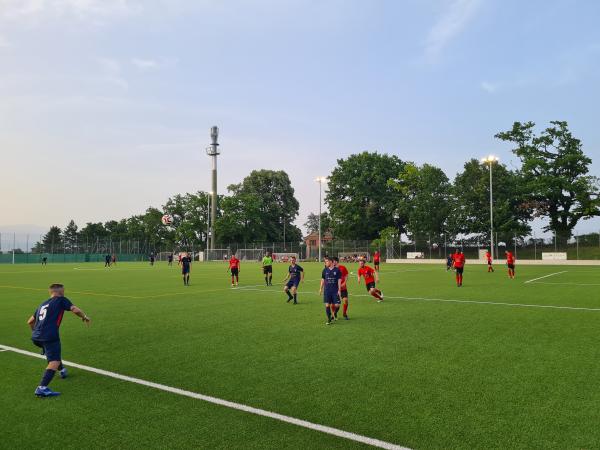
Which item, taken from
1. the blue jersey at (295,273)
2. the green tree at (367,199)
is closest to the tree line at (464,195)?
the green tree at (367,199)

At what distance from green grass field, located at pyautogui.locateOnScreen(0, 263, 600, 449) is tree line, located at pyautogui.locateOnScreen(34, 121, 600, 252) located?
161 feet

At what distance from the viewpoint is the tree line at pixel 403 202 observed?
6025cm

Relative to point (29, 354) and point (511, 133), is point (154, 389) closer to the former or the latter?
point (29, 354)

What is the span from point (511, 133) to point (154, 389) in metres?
66.5

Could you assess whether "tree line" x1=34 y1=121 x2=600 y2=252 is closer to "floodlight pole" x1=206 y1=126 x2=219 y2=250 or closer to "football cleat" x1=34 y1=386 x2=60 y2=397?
"floodlight pole" x1=206 y1=126 x2=219 y2=250

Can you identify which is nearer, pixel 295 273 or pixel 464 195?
pixel 295 273

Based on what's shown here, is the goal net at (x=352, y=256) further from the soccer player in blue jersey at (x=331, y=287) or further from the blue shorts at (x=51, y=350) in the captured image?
the blue shorts at (x=51, y=350)

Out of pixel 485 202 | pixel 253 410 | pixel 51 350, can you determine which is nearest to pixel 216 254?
pixel 485 202

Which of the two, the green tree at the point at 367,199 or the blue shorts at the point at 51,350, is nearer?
the blue shorts at the point at 51,350

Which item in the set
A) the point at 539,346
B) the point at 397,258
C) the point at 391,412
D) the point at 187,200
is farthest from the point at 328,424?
the point at 187,200

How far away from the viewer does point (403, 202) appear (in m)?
73.6

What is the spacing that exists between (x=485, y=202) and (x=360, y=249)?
64.6 feet

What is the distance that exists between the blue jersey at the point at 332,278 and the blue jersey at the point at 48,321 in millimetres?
6787

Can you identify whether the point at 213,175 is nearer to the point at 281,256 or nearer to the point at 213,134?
the point at 213,134
